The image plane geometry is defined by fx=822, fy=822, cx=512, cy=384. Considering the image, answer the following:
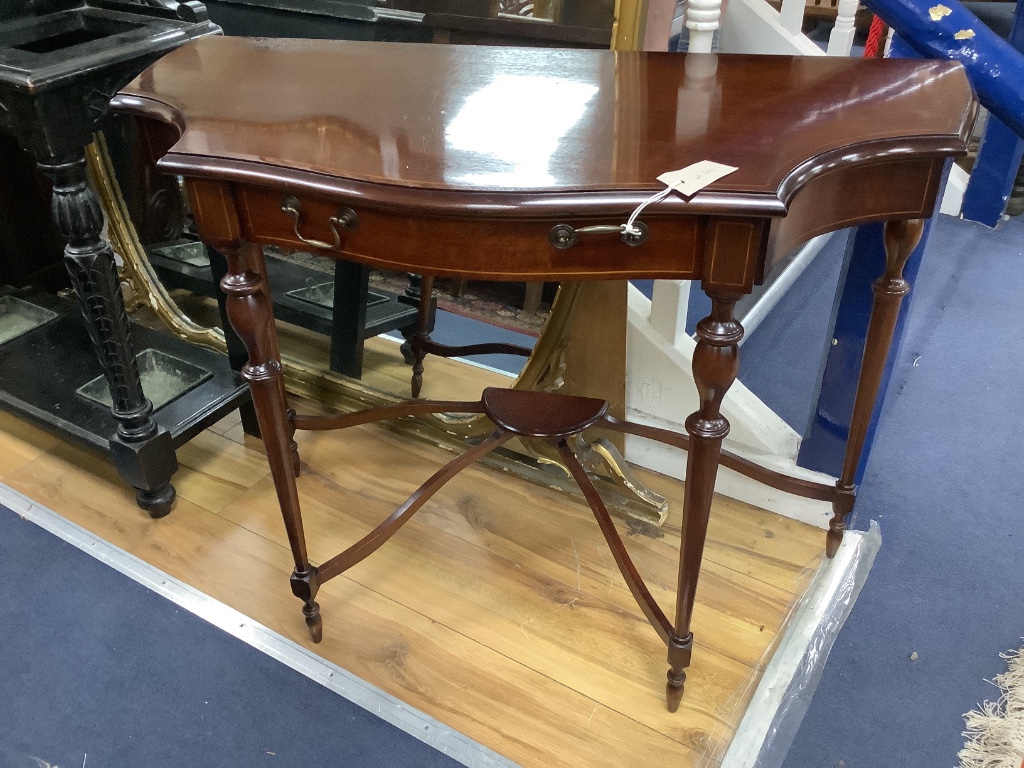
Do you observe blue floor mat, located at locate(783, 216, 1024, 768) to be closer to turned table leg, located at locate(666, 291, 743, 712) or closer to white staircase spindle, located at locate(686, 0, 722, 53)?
turned table leg, located at locate(666, 291, 743, 712)

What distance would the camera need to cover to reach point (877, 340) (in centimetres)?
118

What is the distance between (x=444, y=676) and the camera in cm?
123

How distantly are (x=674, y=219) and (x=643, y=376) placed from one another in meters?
0.81

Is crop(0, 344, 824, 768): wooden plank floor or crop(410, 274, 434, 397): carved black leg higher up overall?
crop(410, 274, 434, 397): carved black leg

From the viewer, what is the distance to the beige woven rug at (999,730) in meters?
1.10

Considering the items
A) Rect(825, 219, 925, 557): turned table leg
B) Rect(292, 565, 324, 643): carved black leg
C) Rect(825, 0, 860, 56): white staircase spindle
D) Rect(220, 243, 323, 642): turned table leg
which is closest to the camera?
Rect(220, 243, 323, 642): turned table leg

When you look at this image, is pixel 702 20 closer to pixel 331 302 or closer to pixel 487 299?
pixel 487 299

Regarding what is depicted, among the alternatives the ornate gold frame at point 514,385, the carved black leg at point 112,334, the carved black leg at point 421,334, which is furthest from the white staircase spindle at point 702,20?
the carved black leg at point 112,334

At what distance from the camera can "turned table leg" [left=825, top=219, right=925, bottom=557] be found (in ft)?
3.61

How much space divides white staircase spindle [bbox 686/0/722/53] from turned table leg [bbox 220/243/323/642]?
746mm

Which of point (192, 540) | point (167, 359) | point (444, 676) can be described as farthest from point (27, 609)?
point (444, 676)

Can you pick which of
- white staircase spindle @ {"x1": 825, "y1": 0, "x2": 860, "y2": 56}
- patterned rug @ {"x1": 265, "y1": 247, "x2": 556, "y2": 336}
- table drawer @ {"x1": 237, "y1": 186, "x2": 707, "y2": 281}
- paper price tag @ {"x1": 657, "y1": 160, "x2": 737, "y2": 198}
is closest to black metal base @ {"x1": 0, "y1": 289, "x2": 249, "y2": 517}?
patterned rug @ {"x1": 265, "y1": 247, "x2": 556, "y2": 336}

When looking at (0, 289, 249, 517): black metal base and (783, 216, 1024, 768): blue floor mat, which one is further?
(0, 289, 249, 517): black metal base

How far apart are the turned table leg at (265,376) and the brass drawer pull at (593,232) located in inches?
14.9
